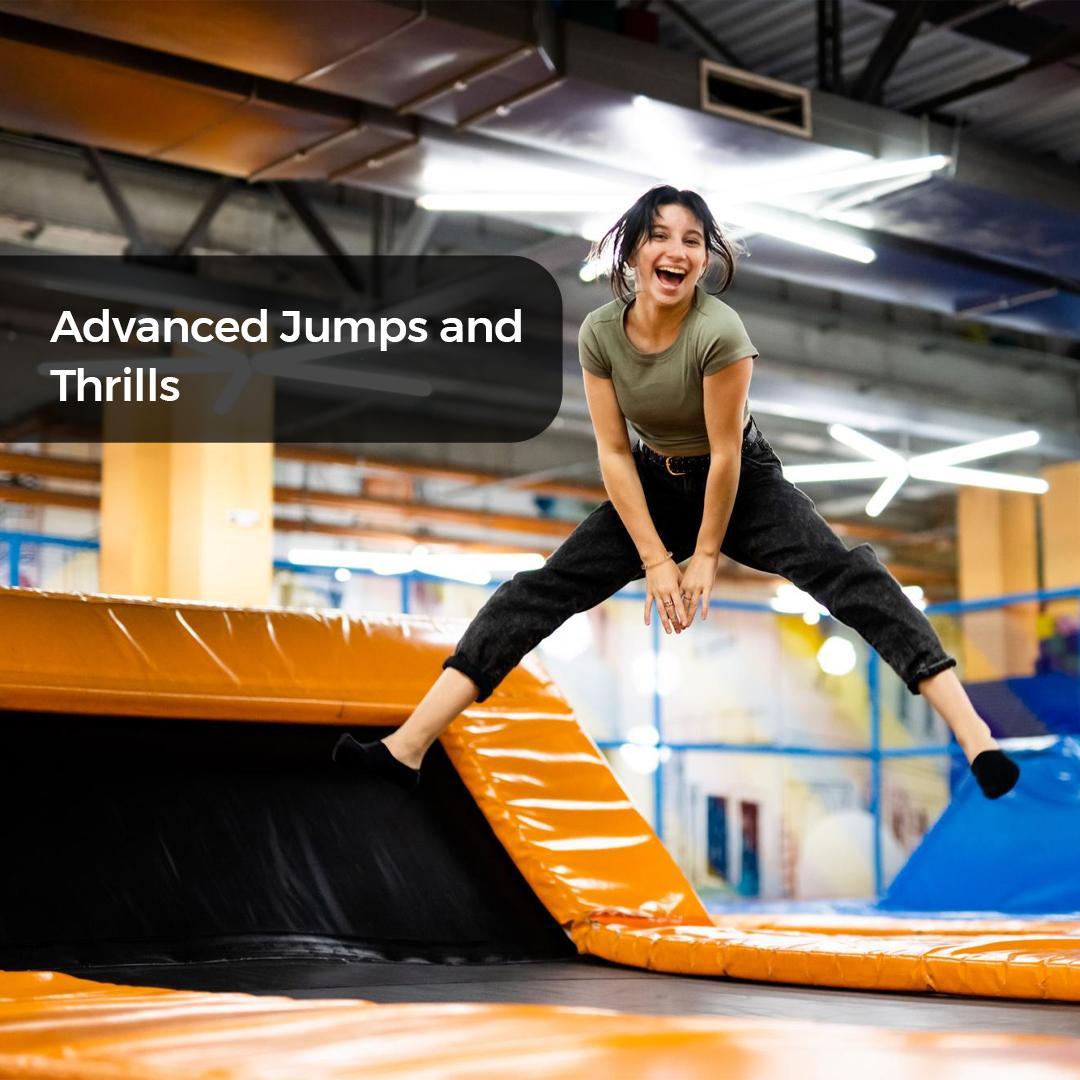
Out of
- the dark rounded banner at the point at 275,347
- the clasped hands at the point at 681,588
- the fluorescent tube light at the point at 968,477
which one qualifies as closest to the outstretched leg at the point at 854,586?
the clasped hands at the point at 681,588

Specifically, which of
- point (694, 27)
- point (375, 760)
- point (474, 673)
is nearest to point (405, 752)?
point (375, 760)

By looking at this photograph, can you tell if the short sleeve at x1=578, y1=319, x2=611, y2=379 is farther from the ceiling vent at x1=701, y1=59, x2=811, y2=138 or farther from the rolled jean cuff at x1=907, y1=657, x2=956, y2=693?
the ceiling vent at x1=701, y1=59, x2=811, y2=138

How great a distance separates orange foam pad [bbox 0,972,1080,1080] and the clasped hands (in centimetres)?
70

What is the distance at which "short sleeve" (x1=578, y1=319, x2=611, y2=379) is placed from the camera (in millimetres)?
2252

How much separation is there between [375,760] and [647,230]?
0.89 m

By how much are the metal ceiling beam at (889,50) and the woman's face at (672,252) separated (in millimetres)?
3255

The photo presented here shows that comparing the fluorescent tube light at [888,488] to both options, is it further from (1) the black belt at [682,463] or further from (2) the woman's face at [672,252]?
(2) the woman's face at [672,252]

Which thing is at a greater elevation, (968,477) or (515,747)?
(968,477)

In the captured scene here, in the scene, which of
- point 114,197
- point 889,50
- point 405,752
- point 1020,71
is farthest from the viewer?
point 114,197

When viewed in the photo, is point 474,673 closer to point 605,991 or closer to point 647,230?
point 605,991

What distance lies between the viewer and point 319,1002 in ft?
5.94

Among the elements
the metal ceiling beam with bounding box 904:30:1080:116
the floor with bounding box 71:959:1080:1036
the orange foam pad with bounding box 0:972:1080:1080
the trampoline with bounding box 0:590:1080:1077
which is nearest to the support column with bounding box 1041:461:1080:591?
the metal ceiling beam with bounding box 904:30:1080:116

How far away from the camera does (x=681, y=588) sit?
7.37 ft

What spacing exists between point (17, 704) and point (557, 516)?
892cm
